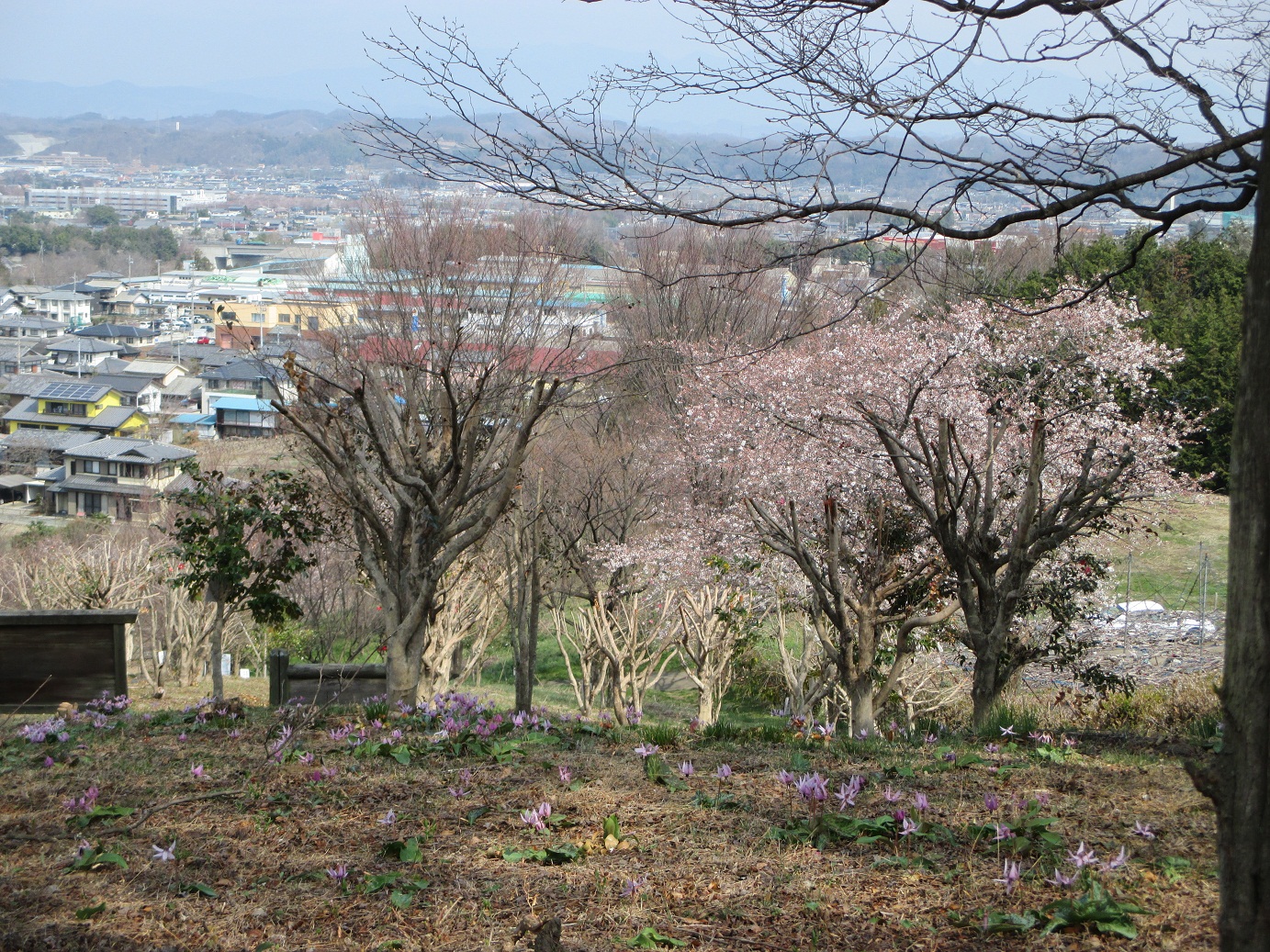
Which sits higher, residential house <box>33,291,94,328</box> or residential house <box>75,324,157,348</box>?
residential house <box>33,291,94,328</box>

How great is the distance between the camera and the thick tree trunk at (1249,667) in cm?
179

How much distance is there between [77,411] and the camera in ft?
178

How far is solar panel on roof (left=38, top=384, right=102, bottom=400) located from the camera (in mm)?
54125

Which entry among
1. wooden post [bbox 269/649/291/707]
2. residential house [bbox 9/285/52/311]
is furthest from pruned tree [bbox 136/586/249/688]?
residential house [bbox 9/285/52/311]

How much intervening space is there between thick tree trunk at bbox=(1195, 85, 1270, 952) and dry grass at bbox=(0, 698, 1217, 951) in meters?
0.61

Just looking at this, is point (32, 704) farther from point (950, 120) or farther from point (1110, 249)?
point (1110, 249)

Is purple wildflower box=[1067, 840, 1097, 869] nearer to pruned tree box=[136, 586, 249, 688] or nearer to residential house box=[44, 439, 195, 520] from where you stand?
pruned tree box=[136, 586, 249, 688]

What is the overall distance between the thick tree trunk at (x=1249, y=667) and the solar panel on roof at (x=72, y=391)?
60.1 meters

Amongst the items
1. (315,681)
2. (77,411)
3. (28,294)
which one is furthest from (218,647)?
(28,294)

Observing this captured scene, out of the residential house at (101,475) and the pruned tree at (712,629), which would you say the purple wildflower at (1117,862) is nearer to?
the pruned tree at (712,629)

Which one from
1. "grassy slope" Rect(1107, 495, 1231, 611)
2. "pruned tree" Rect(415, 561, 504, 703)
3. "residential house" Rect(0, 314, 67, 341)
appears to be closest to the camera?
"pruned tree" Rect(415, 561, 504, 703)

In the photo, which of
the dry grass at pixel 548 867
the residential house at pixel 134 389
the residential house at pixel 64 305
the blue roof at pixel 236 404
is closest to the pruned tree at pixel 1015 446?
the dry grass at pixel 548 867

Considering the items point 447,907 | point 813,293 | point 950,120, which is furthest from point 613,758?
point 813,293

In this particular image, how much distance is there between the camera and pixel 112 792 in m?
3.83
